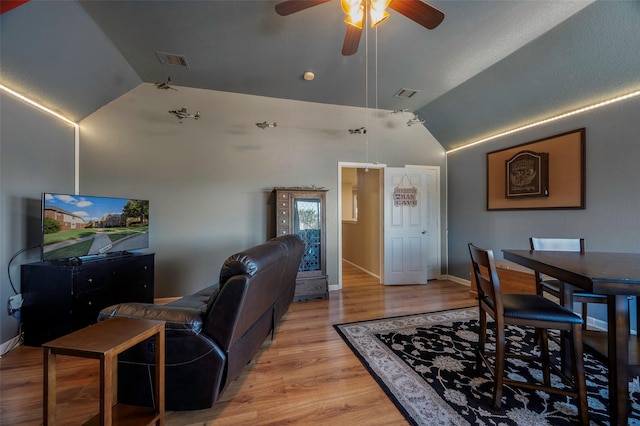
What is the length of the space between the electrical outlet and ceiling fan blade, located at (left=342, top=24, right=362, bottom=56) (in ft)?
12.6

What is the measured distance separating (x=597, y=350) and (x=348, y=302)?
2502mm

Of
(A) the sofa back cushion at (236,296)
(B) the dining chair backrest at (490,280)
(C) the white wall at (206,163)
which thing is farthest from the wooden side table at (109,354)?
(C) the white wall at (206,163)

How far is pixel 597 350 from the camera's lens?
1.45 meters

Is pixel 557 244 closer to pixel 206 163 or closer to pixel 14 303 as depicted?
pixel 206 163

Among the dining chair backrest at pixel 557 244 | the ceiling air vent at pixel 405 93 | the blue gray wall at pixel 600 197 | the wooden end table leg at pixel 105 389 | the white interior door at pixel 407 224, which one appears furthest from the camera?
the white interior door at pixel 407 224

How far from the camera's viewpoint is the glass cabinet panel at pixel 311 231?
3656mm

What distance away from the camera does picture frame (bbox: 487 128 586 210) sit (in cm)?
296

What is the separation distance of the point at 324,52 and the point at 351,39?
0.88 metres

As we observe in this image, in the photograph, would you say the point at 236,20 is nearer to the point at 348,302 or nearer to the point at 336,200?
the point at 336,200

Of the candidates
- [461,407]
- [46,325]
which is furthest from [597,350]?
[46,325]

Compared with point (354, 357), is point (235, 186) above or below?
above

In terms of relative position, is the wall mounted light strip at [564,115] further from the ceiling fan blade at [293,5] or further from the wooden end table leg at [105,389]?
the wooden end table leg at [105,389]

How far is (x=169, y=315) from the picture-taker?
57.8 inches

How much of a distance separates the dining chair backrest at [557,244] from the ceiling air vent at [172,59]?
Answer: 4.27 meters
